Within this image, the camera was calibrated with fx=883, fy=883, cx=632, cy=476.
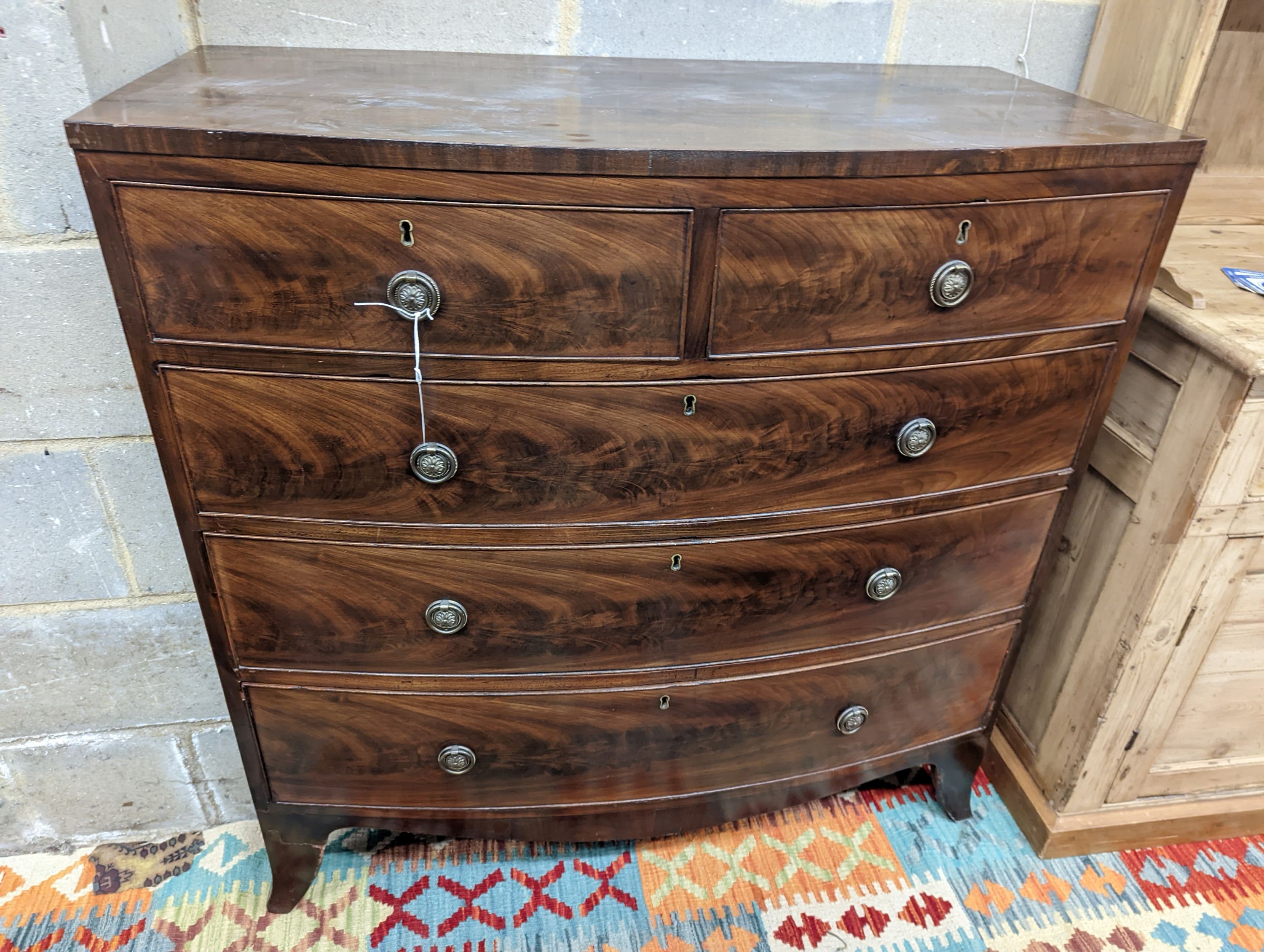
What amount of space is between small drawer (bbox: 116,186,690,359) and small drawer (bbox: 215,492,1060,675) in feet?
0.88

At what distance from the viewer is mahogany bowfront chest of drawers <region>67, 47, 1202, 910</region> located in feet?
2.81

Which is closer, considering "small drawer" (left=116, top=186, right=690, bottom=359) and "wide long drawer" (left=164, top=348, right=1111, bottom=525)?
"small drawer" (left=116, top=186, right=690, bottom=359)

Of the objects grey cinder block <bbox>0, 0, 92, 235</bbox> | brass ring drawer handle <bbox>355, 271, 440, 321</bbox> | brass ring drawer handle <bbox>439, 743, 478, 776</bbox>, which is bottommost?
brass ring drawer handle <bbox>439, 743, 478, 776</bbox>

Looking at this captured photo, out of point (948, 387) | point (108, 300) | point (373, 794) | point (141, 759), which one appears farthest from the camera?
point (141, 759)

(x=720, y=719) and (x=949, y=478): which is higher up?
(x=949, y=478)

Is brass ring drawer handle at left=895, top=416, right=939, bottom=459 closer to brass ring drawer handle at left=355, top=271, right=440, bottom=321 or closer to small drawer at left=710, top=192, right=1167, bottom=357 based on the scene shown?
small drawer at left=710, top=192, right=1167, bottom=357

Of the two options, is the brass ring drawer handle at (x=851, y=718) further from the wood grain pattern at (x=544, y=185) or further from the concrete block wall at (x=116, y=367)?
the concrete block wall at (x=116, y=367)

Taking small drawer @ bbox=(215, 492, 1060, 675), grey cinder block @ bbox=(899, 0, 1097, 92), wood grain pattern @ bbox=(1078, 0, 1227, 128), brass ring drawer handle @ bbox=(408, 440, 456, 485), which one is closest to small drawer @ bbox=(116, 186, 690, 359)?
brass ring drawer handle @ bbox=(408, 440, 456, 485)

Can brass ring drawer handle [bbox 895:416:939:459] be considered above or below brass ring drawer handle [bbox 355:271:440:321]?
below

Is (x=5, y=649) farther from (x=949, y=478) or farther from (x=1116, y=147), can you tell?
(x=1116, y=147)

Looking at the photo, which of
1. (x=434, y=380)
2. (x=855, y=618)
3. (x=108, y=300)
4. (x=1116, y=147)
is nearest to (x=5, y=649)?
(x=108, y=300)

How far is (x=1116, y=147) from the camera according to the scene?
95 centimetres

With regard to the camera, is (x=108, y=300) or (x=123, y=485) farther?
(x=123, y=485)

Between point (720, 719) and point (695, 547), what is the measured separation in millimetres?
310
